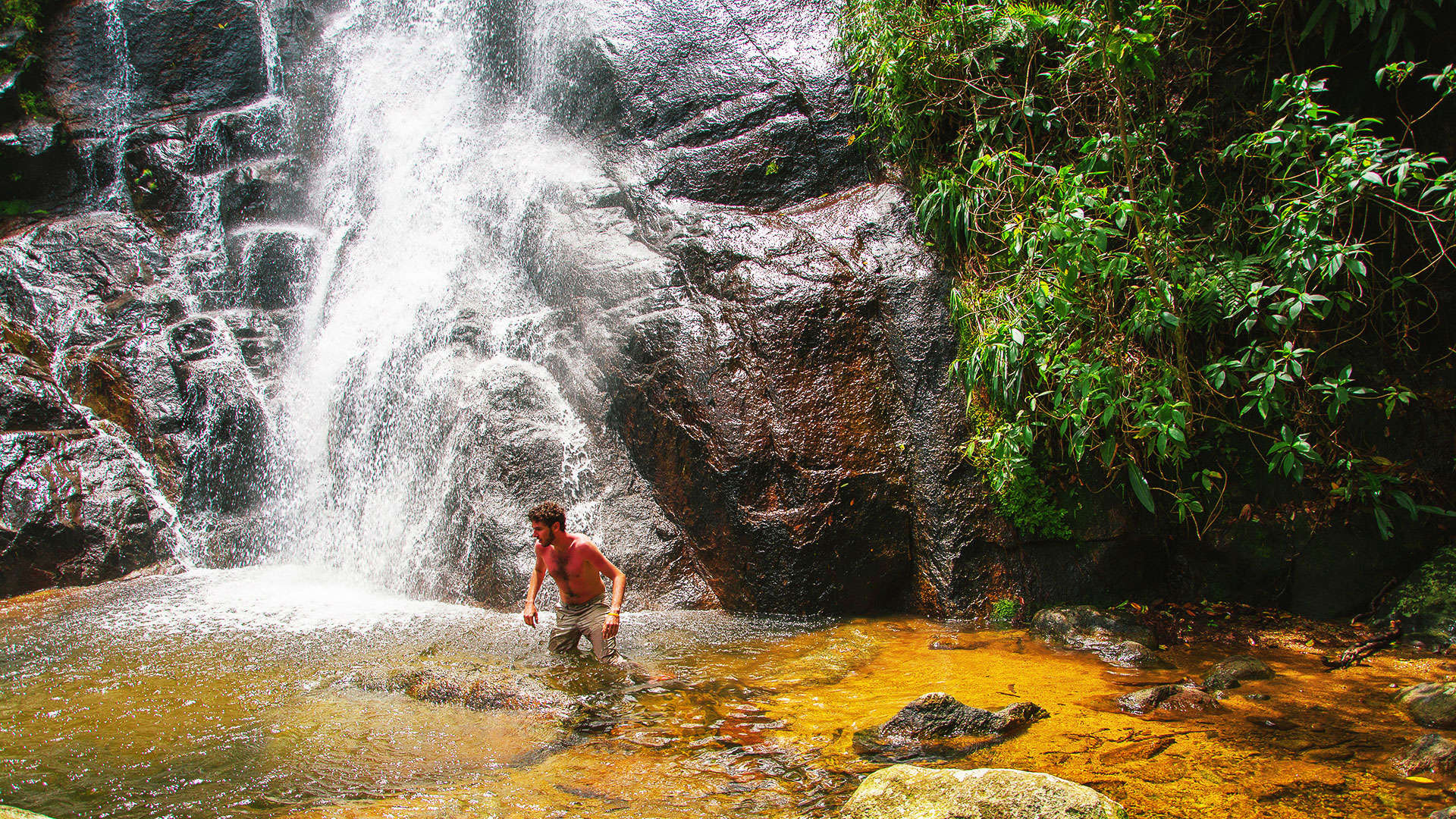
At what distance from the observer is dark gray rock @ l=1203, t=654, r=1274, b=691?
179 inches

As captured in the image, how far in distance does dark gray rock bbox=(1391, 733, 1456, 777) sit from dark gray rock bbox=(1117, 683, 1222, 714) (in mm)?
872

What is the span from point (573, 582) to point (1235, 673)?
4187 millimetres

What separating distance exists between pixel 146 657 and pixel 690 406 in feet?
14.9

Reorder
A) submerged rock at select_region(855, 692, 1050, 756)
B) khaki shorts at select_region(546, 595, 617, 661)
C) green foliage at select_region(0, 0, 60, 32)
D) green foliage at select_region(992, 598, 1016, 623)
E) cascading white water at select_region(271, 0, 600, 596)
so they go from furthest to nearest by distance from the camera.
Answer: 1. green foliage at select_region(0, 0, 60, 32)
2. cascading white water at select_region(271, 0, 600, 596)
3. green foliage at select_region(992, 598, 1016, 623)
4. khaki shorts at select_region(546, 595, 617, 661)
5. submerged rock at select_region(855, 692, 1050, 756)

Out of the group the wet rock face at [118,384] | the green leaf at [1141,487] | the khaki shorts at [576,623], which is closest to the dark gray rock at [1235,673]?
the green leaf at [1141,487]

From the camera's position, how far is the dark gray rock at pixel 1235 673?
454 cm

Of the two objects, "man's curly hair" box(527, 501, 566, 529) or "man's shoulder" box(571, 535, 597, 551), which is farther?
"man's shoulder" box(571, 535, 597, 551)

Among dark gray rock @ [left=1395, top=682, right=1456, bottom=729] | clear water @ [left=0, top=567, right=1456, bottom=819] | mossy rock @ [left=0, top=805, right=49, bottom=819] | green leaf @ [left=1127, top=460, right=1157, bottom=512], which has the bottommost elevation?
clear water @ [left=0, top=567, right=1456, bottom=819]

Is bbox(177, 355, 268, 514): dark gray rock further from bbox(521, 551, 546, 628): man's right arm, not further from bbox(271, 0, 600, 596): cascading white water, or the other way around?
bbox(521, 551, 546, 628): man's right arm

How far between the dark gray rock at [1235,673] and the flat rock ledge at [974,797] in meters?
2.23

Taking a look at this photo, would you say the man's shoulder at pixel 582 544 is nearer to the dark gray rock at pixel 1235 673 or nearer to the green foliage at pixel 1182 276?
the green foliage at pixel 1182 276

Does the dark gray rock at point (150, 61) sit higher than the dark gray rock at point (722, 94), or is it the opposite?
the dark gray rock at point (150, 61)

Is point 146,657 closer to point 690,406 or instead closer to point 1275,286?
point 690,406

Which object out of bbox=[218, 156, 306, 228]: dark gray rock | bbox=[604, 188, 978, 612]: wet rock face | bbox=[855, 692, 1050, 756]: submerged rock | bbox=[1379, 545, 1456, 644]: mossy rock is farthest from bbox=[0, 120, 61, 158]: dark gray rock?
bbox=[1379, 545, 1456, 644]: mossy rock
